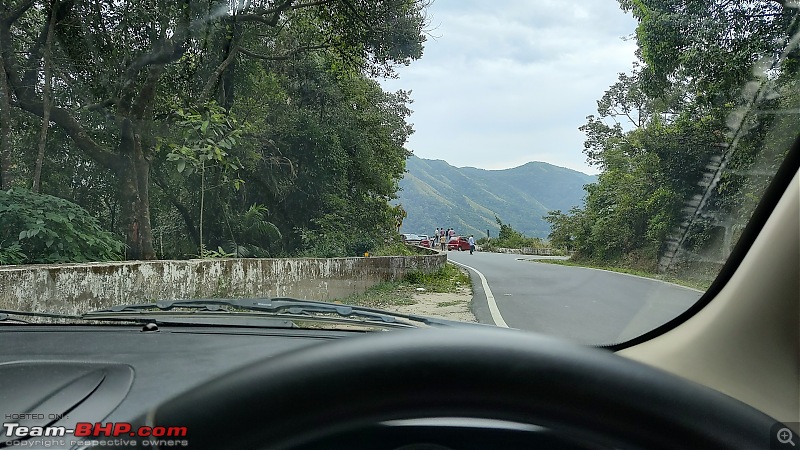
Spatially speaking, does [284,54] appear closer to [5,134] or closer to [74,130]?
[74,130]

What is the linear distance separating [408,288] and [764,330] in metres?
3.63

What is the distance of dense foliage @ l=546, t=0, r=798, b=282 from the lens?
7.04ft

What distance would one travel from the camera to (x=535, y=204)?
4344mm

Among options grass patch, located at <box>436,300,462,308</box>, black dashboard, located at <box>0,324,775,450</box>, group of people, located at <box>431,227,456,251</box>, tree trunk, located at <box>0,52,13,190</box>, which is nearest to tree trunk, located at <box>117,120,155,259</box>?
tree trunk, located at <box>0,52,13,190</box>

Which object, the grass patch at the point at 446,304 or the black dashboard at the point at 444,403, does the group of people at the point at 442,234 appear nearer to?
the grass patch at the point at 446,304

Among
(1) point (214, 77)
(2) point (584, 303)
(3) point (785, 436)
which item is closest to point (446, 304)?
(2) point (584, 303)

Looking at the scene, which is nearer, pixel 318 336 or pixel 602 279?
pixel 318 336

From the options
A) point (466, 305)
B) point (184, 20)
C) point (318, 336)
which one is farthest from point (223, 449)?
point (466, 305)

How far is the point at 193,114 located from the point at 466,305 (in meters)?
2.60

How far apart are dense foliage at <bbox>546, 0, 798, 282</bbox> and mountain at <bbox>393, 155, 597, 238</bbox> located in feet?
1.36

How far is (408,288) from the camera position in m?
5.39

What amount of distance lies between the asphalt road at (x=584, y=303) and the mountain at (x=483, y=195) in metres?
0.55

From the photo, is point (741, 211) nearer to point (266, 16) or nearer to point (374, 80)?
point (374, 80)

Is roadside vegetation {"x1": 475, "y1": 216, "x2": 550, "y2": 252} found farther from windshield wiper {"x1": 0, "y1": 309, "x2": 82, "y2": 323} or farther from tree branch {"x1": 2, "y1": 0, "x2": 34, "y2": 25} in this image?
tree branch {"x1": 2, "y1": 0, "x2": 34, "y2": 25}
